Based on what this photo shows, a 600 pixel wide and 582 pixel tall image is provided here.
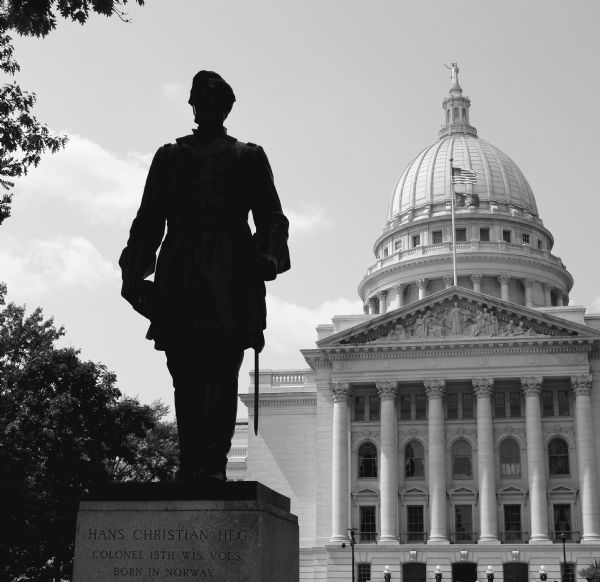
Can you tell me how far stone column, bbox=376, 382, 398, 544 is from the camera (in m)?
72.6

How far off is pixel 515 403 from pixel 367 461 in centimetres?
1207

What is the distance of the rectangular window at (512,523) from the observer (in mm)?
72188

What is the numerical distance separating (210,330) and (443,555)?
66258 millimetres

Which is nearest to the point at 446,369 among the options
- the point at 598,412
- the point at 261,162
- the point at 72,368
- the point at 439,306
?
the point at 439,306

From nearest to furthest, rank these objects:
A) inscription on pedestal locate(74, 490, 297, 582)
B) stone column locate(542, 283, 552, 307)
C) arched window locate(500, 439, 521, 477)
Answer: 1. inscription on pedestal locate(74, 490, 297, 582)
2. arched window locate(500, 439, 521, 477)
3. stone column locate(542, 283, 552, 307)

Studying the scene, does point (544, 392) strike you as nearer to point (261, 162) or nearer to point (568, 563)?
point (568, 563)

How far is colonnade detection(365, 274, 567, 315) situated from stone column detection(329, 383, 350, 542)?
72.1 ft

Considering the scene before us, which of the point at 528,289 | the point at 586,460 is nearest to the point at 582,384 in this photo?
the point at 586,460

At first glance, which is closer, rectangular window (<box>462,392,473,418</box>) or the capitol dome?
rectangular window (<box>462,392,473,418</box>)

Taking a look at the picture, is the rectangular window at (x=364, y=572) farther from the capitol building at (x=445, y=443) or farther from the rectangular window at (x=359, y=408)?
the rectangular window at (x=359, y=408)

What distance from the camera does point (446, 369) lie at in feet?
247

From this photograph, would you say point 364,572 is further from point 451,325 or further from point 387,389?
point 451,325

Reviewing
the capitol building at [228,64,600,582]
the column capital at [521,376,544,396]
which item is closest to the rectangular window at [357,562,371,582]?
the capitol building at [228,64,600,582]

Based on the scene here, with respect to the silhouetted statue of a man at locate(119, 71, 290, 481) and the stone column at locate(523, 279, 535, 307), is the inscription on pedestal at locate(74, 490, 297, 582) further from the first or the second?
the stone column at locate(523, 279, 535, 307)
